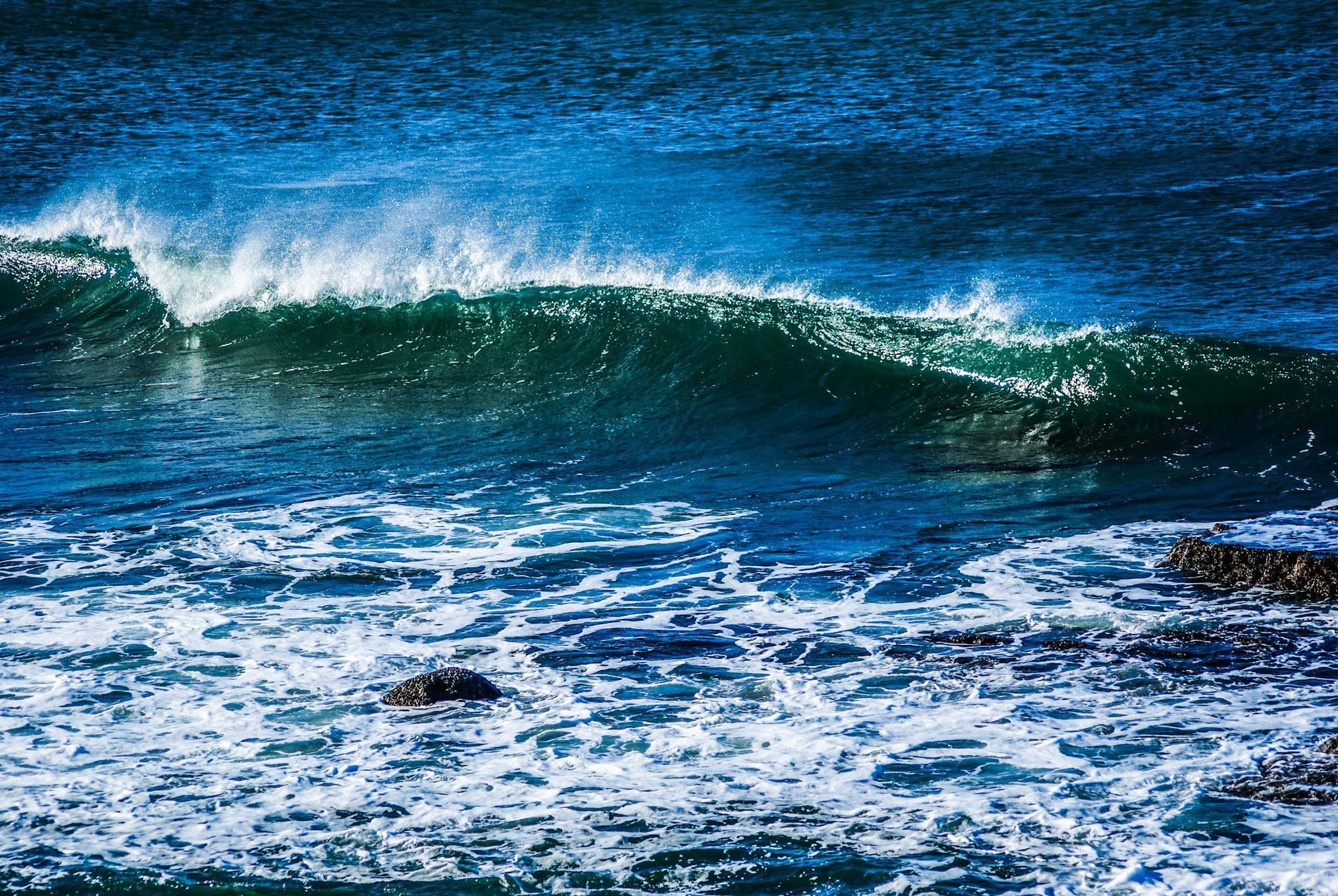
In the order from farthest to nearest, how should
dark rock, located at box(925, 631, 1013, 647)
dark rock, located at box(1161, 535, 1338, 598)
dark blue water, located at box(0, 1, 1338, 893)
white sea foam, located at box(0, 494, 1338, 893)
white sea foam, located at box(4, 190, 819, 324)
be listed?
1. white sea foam, located at box(4, 190, 819, 324)
2. dark rock, located at box(1161, 535, 1338, 598)
3. dark rock, located at box(925, 631, 1013, 647)
4. dark blue water, located at box(0, 1, 1338, 893)
5. white sea foam, located at box(0, 494, 1338, 893)

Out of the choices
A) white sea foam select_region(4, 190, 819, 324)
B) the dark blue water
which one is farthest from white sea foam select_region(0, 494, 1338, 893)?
white sea foam select_region(4, 190, 819, 324)

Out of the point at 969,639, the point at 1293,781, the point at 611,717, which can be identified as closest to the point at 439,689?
the point at 611,717

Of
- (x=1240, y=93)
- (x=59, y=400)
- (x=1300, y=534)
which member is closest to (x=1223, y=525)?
(x=1300, y=534)

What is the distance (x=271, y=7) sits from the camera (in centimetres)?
3791

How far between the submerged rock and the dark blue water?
0.19m

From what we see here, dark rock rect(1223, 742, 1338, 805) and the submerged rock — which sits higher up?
dark rock rect(1223, 742, 1338, 805)

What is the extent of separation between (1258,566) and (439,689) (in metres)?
4.16

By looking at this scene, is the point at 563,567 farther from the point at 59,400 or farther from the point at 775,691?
the point at 59,400

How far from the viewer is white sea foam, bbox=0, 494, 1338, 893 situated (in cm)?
477

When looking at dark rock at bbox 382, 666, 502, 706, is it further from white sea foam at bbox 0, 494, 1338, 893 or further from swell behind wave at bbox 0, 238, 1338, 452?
swell behind wave at bbox 0, 238, 1338, 452

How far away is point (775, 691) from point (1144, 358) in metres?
6.51

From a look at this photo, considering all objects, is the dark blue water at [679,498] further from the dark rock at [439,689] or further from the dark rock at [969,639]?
the dark rock at [439,689]

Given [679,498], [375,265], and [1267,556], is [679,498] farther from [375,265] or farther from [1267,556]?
[375,265]

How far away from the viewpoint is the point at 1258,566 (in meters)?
6.97
